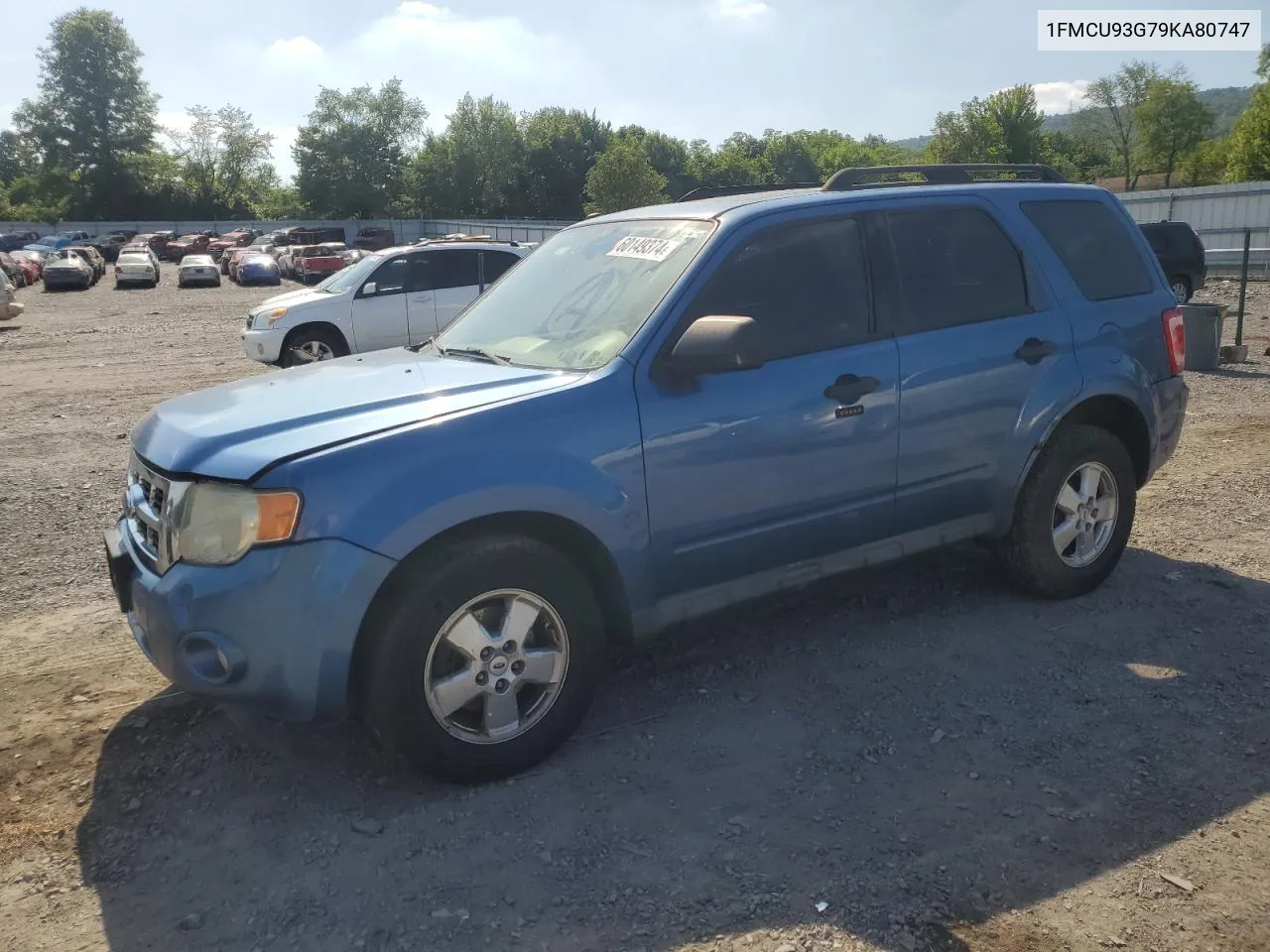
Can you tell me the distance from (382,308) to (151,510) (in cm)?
963

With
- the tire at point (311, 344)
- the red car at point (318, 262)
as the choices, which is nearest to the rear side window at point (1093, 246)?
the tire at point (311, 344)

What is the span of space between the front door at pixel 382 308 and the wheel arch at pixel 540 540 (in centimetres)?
957

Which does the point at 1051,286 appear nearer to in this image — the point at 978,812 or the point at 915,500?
the point at 915,500

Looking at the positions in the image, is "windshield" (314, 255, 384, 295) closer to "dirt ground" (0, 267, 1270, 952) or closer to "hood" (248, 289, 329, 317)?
"hood" (248, 289, 329, 317)

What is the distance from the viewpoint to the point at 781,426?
3.93 m

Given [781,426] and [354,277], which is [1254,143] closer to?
[354,277]

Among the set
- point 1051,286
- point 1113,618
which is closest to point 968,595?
point 1113,618

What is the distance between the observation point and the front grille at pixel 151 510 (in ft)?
10.8

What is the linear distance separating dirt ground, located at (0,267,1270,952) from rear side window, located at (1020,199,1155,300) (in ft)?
4.79

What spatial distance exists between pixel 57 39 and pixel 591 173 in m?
60.9

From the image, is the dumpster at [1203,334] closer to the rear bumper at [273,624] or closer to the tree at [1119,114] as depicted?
the rear bumper at [273,624]

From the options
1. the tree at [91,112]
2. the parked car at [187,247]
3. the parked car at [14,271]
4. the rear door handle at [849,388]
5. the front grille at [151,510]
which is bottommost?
the front grille at [151,510]

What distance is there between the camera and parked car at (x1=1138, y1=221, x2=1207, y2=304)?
55.3 feet

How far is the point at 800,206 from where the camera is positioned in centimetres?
423
